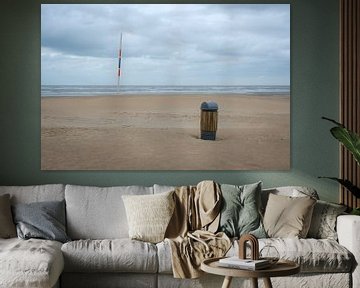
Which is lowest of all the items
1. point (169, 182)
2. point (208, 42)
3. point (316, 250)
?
point (316, 250)

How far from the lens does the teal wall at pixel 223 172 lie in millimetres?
7484

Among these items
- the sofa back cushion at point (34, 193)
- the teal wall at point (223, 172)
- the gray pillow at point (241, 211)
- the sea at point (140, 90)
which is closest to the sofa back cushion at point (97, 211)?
the sofa back cushion at point (34, 193)

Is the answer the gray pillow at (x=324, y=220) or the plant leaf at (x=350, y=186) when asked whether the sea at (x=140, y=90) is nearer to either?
the plant leaf at (x=350, y=186)

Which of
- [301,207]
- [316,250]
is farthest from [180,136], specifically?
[316,250]

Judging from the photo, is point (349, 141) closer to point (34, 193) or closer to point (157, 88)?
point (157, 88)

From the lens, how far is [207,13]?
7.54m

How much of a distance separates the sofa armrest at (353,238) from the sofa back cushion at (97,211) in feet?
5.57

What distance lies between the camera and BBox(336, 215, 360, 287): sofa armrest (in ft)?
20.6

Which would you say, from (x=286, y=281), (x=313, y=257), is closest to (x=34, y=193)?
(x=286, y=281)

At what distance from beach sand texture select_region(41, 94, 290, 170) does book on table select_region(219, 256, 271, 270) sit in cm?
221

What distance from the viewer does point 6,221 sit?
675cm

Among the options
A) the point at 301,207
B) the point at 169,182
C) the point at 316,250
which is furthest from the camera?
the point at 169,182

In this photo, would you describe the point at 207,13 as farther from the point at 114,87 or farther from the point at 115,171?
the point at 115,171

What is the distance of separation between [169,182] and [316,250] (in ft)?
5.55
